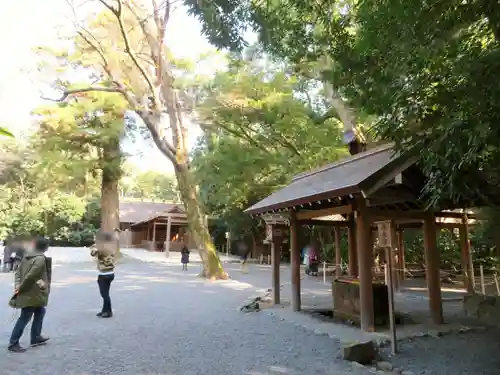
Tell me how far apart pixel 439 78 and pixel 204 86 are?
1296cm

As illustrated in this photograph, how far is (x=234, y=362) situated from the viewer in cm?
498

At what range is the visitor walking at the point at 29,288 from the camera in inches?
208

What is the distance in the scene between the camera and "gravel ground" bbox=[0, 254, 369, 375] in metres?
4.71

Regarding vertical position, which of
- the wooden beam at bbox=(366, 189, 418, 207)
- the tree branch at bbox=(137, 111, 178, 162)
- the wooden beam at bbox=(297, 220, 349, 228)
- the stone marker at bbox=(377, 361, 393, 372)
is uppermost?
the tree branch at bbox=(137, 111, 178, 162)

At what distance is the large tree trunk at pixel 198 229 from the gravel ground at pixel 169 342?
16.4 ft

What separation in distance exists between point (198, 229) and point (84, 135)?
10.1m

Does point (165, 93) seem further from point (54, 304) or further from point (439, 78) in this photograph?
point (439, 78)

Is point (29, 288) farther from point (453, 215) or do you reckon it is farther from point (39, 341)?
point (453, 215)

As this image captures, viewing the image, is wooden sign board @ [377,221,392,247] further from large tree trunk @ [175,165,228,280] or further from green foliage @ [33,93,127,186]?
green foliage @ [33,93,127,186]

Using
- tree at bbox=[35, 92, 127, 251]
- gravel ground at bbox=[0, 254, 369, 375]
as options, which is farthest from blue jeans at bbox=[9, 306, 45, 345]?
tree at bbox=[35, 92, 127, 251]

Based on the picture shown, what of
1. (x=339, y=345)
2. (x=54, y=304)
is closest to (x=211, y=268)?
(x=54, y=304)

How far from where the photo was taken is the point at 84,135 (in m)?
21.8

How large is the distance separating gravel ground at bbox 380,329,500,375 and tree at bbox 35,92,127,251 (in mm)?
18708

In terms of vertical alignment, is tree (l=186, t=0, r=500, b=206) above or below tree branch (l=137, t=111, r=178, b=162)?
below
